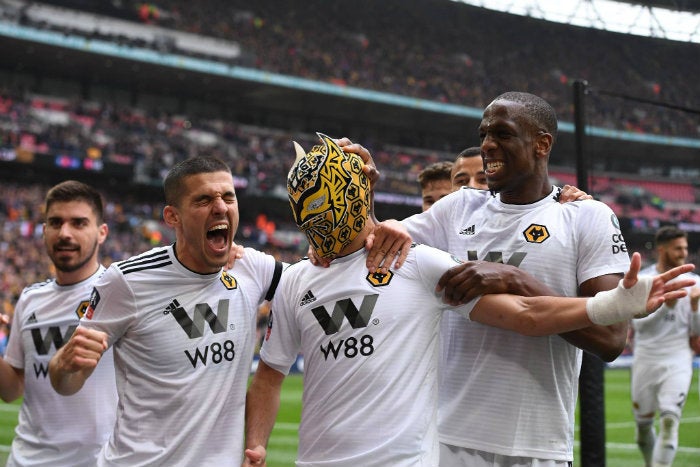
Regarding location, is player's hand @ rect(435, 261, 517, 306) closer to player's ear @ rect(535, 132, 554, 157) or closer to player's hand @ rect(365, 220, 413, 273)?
player's hand @ rect(365, 220, 413, 273)

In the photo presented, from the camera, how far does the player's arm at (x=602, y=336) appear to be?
3.06 m

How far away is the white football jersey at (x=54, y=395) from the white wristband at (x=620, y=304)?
2.72 meters

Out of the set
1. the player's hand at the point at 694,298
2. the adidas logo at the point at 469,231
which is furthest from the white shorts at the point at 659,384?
the adidas logo at the point at 469,231

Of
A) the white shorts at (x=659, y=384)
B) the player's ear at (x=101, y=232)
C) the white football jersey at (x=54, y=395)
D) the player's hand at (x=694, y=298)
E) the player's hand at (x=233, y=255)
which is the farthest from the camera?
the white shorts at (x=659, y=384)

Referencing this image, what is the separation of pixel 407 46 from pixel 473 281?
130 feet

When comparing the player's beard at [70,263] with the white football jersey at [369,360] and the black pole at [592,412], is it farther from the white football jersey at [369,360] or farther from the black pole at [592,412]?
the black pole at [592,412]

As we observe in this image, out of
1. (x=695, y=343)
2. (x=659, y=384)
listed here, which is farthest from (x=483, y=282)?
(x=695, y=343)

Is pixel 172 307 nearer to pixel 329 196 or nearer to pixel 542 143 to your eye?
pixel 329 196

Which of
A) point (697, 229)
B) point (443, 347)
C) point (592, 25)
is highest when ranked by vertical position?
point (592, 25)

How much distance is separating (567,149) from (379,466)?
34.4 metres

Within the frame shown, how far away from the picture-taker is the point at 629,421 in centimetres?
1399

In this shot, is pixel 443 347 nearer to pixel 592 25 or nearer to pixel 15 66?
pixel 15 66

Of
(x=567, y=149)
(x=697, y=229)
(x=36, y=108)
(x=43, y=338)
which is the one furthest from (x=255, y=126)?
(x=43, y=338)

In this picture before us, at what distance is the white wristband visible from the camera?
263 cm
